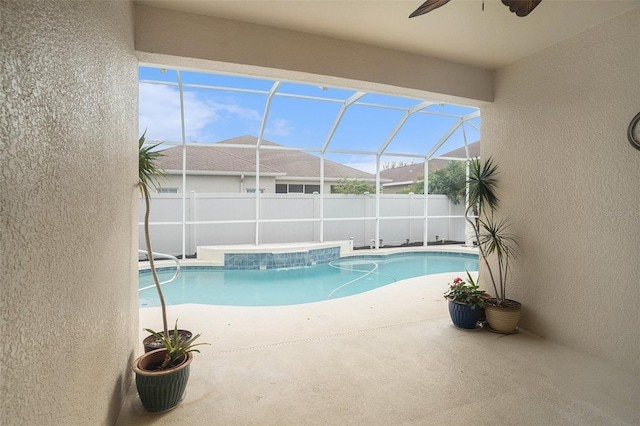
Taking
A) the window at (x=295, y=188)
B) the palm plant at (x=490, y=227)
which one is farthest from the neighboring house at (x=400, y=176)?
the palm plant at (x=490, y=227)

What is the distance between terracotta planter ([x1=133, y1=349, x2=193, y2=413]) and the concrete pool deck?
7 centimetres

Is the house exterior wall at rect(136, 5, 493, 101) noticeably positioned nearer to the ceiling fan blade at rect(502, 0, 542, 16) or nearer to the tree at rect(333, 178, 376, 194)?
the ceiling fan blade at rect(502, 0, 542, 16)

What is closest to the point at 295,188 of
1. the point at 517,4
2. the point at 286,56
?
the point at 286,56

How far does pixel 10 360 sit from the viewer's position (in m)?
0.92

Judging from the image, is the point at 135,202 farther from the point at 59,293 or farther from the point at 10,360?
the point at 10,360

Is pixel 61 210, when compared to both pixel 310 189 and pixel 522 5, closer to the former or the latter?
pixel 522 5

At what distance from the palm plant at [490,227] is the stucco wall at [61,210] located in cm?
386

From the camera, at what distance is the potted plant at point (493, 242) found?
368 cm

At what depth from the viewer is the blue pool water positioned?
6368 mm

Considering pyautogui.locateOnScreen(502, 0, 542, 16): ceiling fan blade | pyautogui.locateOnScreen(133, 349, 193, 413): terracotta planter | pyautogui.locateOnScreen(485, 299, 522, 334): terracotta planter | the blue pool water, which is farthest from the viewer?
the blue pool water

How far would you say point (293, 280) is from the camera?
25.3 feet

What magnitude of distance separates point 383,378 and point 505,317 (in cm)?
184

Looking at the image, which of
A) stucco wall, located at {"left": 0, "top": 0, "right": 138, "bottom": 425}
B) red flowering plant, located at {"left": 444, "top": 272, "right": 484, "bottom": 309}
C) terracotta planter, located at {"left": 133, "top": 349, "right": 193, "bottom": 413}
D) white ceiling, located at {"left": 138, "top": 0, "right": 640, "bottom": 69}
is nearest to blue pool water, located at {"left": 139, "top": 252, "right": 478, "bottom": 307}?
red flowering plant, located at {"left": 444, "top": 272, "right": 484, "bottom": 309}

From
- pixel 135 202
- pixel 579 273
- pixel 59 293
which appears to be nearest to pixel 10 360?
pixel 59 293
